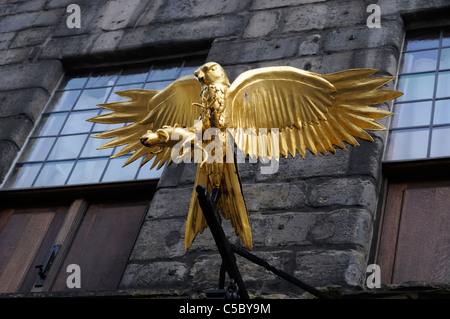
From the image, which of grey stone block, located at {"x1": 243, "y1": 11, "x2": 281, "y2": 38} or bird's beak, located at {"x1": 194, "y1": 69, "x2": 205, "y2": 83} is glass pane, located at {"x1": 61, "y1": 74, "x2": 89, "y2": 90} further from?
bird's beak, located at {"x1": 194, "y1": 69, "x2": 205, "y2": 83}

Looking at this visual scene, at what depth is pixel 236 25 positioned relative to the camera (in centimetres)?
638

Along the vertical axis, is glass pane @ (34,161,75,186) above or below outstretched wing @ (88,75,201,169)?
above

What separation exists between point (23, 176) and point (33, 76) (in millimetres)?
1022

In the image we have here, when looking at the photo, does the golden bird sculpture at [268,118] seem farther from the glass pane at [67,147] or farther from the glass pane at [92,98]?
the glass pane at [92,98]

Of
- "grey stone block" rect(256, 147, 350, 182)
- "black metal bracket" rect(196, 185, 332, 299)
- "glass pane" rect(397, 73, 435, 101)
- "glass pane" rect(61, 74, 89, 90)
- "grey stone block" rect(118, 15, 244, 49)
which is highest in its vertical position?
"grey stone block" rect(118, 15, 244, 49)

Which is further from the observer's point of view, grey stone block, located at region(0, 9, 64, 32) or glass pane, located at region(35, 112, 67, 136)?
grey stone block, located at region(0, 9, 64, 32)

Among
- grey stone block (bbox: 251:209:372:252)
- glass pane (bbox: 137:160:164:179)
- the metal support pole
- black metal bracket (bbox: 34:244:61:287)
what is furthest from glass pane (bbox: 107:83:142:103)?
the metal support pole

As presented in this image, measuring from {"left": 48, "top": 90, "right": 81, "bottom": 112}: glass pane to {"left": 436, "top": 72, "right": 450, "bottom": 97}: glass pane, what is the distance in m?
2.88

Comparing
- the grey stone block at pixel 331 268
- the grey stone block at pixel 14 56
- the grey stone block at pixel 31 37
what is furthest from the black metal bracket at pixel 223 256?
the grey stone block at pixel 31 37

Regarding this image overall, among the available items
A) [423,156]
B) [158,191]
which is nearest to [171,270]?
[158,191]

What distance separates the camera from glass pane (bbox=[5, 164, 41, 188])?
6.10m

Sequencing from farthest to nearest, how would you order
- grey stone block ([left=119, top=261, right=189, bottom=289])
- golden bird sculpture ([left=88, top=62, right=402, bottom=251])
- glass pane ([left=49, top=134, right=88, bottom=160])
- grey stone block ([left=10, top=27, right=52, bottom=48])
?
1. grey stone block ([left=10, top=27, right=52, bottom=48])
2. glass pane ([left=49, top=134, right=88, bottom=160])
3. grey stone block ([left=119, top=261, right=189, bottom=289])
4. golden bird sculpture ([left=88, top=62, right=402, bottom=251])

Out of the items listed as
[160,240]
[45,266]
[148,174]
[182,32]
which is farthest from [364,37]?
[45,266]
